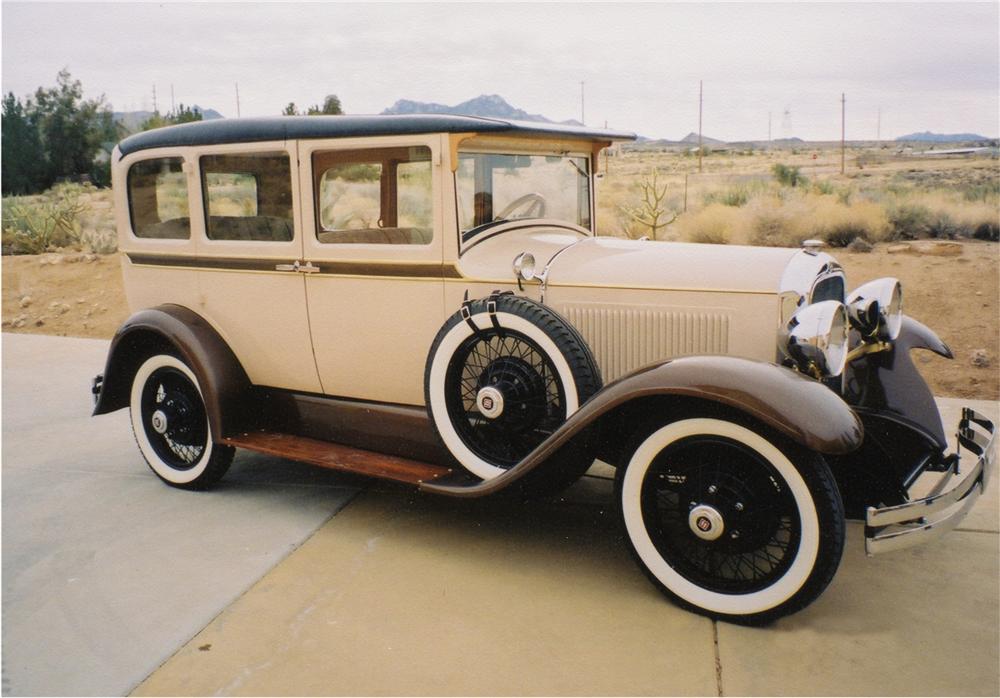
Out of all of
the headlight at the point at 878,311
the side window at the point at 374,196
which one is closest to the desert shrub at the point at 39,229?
the side window at the point at 374,196

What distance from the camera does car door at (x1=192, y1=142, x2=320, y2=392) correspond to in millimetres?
4113

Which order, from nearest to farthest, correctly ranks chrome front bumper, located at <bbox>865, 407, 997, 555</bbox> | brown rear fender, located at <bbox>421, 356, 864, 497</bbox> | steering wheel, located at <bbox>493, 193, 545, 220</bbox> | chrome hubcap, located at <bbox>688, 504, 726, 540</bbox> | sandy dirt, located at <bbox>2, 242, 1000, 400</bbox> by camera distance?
brown rear fender, located at <bbox>421, 356, 864, 497</bbox>, chrome front bumper, located at <bbox>865, 407, 997, 555</bbox>, chrome hubcap, located at <bbox>688, 504, 726, 540</bbox>, steering wheel, located at <bbox>493, 193, 545, 220</bbox>, sandy dirt, located at <bbox>2, 242, 1000, 400</bbox>

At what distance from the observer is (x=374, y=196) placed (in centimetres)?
415

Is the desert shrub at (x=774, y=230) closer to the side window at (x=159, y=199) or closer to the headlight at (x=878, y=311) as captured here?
the headlight at (x=878, y=311)

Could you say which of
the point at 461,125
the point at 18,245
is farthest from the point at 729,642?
the point at 18,245

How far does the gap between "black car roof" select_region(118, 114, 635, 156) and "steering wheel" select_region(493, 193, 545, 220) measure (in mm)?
337

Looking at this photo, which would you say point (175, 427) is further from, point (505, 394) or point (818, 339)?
point (818, 339)

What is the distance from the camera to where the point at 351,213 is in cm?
415

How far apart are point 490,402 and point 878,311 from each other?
5.58 feet

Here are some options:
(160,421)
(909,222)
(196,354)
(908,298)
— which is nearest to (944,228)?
(909,222)

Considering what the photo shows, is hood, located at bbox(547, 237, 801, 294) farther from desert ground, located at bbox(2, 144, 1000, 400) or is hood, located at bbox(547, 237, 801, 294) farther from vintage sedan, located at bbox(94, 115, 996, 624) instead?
desert ground, located at bbox(2, 144, 1000, 400)

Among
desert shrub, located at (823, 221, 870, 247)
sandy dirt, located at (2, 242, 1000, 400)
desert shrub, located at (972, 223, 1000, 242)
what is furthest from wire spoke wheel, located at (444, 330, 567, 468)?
desert shrub, located at (972, 223, 1000, 242)

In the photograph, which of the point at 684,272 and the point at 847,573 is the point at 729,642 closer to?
the point at 847,573

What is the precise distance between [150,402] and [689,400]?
120 inches
